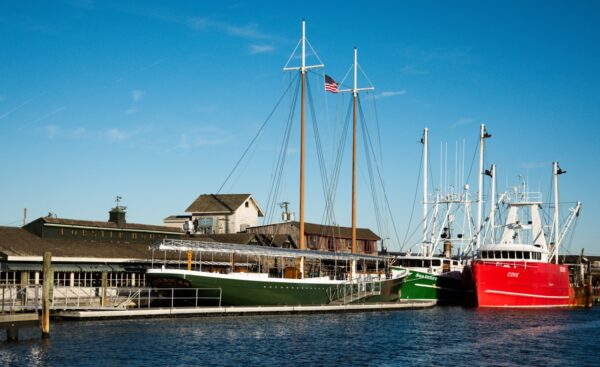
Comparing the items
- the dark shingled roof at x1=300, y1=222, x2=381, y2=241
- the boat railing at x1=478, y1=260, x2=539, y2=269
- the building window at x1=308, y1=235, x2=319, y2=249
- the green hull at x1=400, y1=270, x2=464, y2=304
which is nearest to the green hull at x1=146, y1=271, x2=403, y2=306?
the green hull at x1=400, y1=270, x2=464, y2=304

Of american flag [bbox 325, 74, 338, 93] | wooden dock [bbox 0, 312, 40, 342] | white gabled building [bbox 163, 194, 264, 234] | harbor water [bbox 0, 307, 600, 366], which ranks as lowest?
harbor water [bbox 0, 307, 600, 366]

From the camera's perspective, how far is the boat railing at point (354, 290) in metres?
63.7

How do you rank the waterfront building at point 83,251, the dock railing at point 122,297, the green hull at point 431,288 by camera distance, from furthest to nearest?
the green hull at point 431,288 → the waterfront building at point 83,251 → the dock railing at point 122,297

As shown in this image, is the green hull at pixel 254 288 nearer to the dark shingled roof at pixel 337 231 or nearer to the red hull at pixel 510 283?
the red hull at pixel 510 283

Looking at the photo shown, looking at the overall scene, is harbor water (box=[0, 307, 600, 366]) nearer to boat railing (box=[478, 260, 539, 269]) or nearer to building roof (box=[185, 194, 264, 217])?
boat railing (box=[478, 260, 539, 269])

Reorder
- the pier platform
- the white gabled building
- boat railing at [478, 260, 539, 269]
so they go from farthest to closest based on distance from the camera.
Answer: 1. the white gabled building
2. boat railing at [478, 260, 539, 269]
3. the pier platform

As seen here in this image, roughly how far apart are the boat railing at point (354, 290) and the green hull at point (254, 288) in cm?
24

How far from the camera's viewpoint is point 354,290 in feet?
217

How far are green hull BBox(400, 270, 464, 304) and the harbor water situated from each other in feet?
59.9

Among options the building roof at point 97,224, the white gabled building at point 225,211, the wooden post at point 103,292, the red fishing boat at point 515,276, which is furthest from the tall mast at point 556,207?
the wooden post at point 103,292

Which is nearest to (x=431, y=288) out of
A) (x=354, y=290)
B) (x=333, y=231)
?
(x=333, y=231)

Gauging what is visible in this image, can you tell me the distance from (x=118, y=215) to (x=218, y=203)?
30709 millimetres

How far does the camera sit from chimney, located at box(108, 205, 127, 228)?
66.6 metres

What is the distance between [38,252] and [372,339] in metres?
25.5
